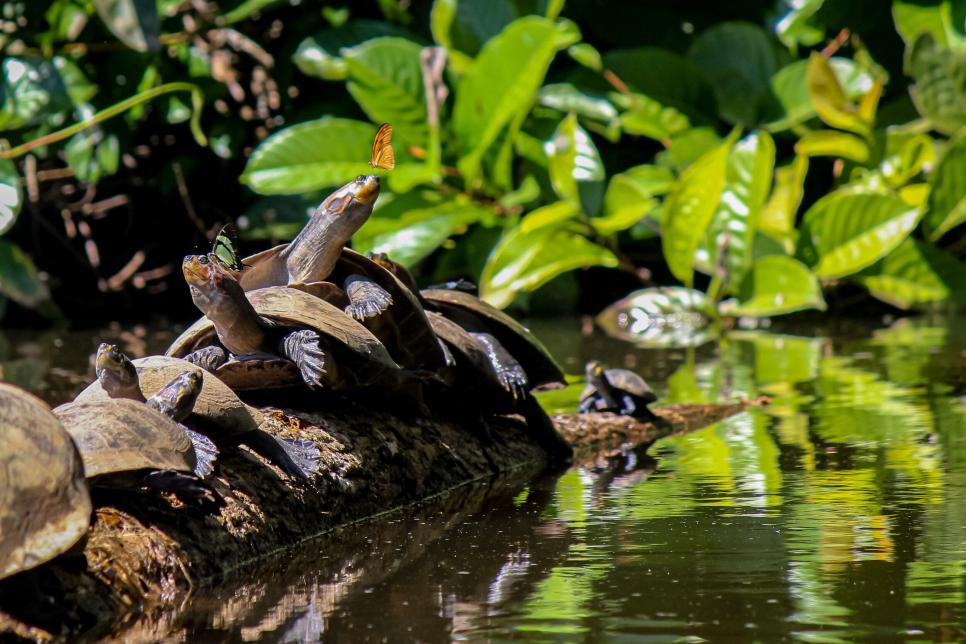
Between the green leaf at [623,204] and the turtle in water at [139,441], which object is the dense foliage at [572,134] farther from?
the turtle in water at [139,441]

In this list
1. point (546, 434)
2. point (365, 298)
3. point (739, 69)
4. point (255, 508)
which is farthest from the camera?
point (739, 69)

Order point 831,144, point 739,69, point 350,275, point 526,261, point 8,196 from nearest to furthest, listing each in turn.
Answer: point 350,275
point 8,196
point 526,261
point 831,144
point 739,69

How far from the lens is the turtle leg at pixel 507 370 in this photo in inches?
116

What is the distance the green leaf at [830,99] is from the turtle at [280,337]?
4.64 metres

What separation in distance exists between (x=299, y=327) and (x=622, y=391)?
1.20m

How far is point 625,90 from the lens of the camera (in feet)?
23.8

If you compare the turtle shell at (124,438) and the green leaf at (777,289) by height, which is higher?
the green leaf at (777,289)

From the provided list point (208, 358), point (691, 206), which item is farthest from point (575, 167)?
point (208, 358)

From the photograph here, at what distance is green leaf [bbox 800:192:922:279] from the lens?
20.9 ft

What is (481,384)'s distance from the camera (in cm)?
293

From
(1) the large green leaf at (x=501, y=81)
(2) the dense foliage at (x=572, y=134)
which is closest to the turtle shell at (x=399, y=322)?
(2) the dense foliage at (x=572, y=134)

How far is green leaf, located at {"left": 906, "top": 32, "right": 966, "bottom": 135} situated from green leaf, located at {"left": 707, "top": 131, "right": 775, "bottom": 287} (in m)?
0.90

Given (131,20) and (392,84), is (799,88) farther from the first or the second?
(131,20)

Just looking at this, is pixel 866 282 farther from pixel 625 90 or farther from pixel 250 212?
pixel 250 212
